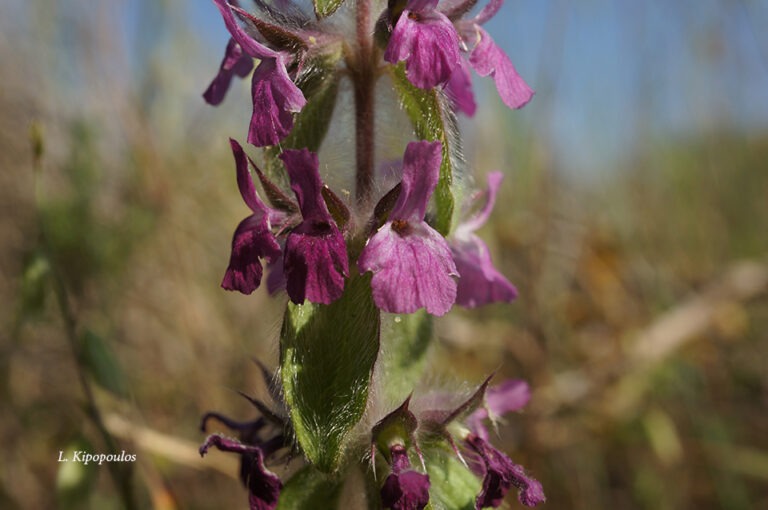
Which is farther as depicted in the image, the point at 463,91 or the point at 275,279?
the point at 463,91

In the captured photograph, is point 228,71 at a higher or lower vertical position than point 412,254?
higher

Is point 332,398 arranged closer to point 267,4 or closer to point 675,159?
point 267,4

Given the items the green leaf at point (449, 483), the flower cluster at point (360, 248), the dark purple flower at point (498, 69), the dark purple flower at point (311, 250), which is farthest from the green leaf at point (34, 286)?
the dark purple flower at point (498, 69)

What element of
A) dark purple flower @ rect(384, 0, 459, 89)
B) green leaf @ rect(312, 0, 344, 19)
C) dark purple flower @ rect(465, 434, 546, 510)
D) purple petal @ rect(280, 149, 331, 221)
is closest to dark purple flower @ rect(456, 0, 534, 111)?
dark purple flower @ rect(384, 0, 459, 89)

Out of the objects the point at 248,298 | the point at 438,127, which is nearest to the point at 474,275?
the point at 438,127

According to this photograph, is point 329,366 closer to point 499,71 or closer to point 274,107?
point 274,107

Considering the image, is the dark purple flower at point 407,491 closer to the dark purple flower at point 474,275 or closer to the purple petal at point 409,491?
the purple petal at point 409,491

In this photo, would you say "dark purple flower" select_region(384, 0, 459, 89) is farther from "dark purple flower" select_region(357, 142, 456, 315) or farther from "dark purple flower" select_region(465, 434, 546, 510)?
"dark purple flower" select_region(465, 434, 546, 510)
